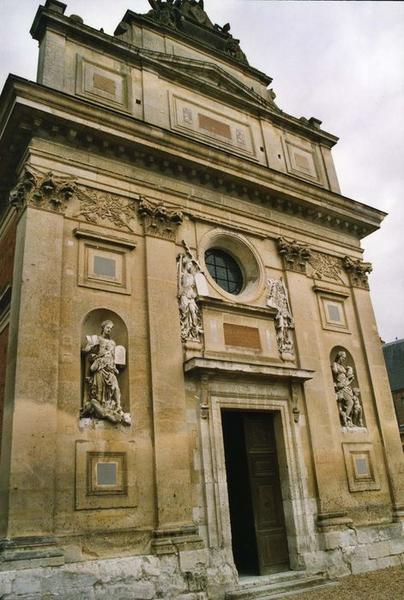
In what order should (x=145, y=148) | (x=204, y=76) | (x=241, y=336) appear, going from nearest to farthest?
1. (x=145, y=148)
2. (x=241, y=336)
3. (x=204, y=76)

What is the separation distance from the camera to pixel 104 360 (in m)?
9.35

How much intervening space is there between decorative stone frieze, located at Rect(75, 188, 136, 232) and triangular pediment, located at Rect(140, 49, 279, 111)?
4.34m

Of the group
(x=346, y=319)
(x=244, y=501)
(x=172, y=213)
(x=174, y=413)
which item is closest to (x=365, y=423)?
(x=346, y=319)

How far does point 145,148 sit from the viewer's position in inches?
444

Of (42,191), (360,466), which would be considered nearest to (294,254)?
(360,466)

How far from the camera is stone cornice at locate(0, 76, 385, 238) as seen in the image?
10.1m

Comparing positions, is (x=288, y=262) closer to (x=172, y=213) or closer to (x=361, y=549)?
(x=172, y=213)

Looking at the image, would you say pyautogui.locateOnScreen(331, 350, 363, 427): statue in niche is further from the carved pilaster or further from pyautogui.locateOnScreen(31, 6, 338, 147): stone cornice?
pyautogui.locateOnScreen(31, 6, 338, 147): stone cornice

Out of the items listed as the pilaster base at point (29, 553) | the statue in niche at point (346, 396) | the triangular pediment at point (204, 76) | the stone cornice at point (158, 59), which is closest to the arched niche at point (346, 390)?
the statue in niche at point (346, 396)

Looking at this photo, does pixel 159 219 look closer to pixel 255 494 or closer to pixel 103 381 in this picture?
pixel 103 381

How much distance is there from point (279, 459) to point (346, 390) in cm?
285

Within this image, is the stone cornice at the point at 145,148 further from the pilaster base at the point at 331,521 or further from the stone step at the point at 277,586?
the stone step at the point at 277,586

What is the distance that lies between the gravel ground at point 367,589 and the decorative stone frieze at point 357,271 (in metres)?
7.27

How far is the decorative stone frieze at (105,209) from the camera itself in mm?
10461
